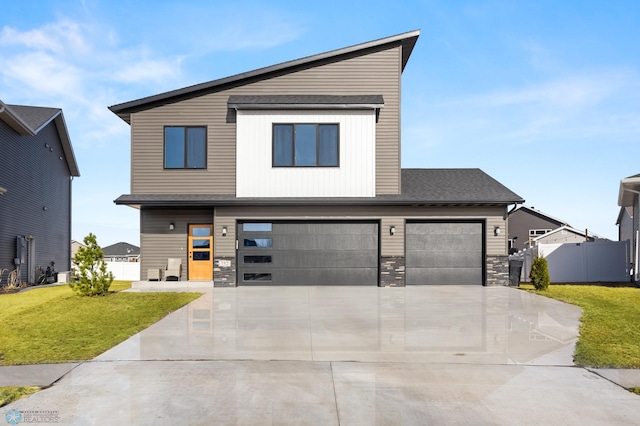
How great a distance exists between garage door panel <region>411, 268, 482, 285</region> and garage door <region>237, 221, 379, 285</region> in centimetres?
157

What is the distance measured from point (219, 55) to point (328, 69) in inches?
160

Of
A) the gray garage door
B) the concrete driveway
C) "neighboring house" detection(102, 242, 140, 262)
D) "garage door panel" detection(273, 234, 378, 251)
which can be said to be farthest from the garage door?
"neighboring house" detection(102, 242, 140, 262)

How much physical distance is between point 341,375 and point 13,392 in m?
3.74

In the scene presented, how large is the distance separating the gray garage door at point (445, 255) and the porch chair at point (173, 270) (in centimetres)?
824

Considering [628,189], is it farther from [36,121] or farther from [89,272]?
[36,121]

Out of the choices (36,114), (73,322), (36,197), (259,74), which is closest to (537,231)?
(259,74)

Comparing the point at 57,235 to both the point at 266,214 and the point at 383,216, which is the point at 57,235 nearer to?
the point at 266,214

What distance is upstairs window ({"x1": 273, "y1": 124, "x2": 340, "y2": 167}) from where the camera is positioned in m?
16.2

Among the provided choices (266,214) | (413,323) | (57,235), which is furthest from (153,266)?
(57,235)

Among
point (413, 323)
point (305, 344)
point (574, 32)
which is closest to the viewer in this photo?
point (305, 344)

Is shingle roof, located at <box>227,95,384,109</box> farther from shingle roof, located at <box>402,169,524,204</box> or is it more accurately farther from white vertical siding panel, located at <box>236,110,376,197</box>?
shingle roof, located at <box>402,169,524,204</box>

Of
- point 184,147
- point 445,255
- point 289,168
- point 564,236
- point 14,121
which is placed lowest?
point 445,255

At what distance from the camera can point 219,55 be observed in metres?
14.9

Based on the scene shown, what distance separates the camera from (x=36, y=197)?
74.8 feet
